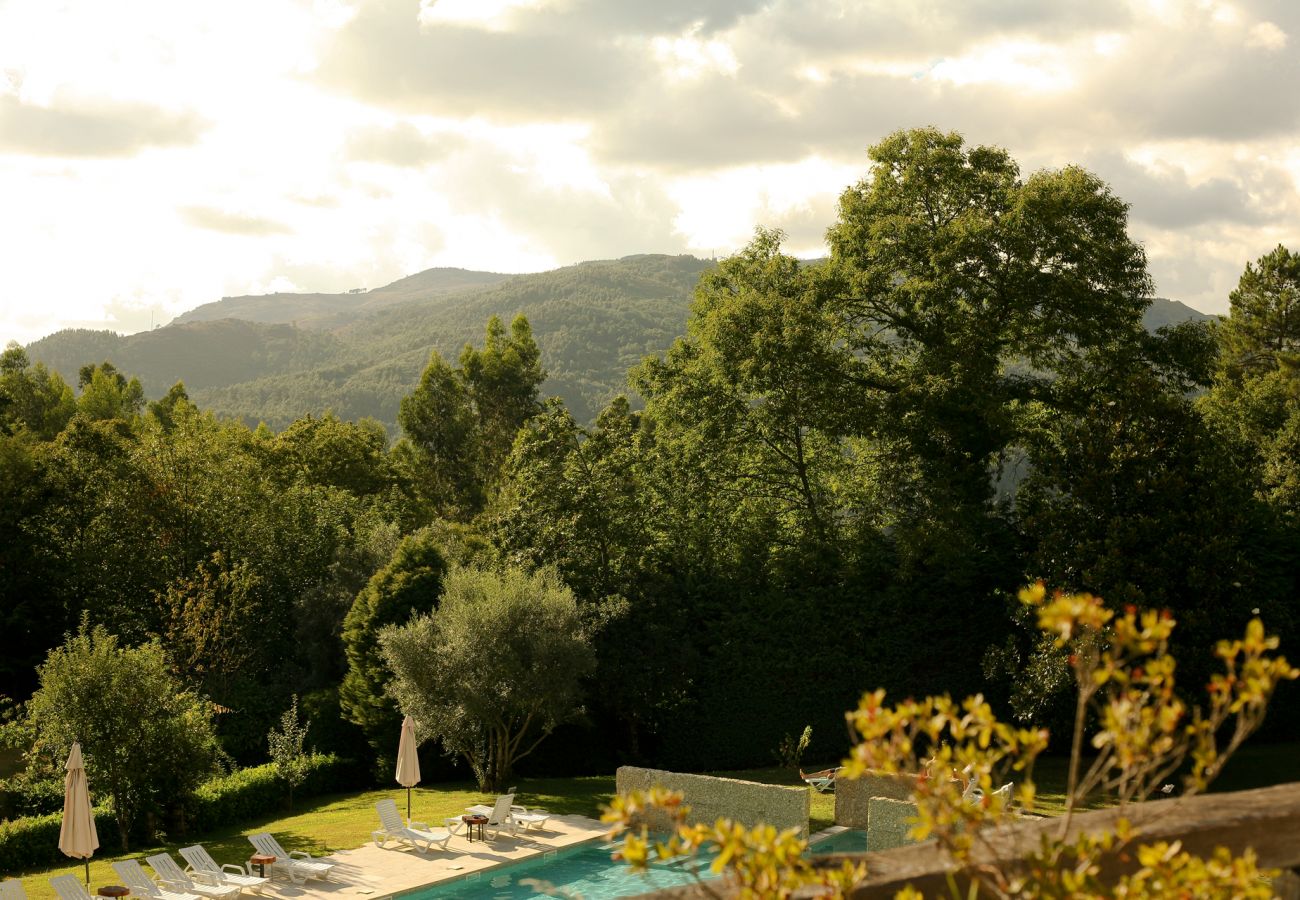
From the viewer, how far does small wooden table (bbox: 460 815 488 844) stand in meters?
19.5

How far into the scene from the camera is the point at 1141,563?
72.6 ft

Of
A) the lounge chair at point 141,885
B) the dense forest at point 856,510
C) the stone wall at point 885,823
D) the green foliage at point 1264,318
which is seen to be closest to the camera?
the lounge chair at point 141,885

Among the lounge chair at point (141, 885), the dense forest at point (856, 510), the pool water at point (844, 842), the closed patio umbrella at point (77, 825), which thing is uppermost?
the dense forest at point (856, 510)

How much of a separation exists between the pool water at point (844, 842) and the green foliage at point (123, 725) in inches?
432

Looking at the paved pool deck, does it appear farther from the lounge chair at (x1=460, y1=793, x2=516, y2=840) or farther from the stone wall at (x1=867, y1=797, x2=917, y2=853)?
the stone wall at (x1=867, y1=797, x2=917, y2=853)

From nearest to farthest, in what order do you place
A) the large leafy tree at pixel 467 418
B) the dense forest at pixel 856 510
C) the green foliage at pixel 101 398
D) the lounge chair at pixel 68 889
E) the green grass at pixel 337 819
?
1. the lounge chair at pixel 68 889
2. the green grass at pixel 337 819
3. the dense forest at pixel 856 510
4. the large leafy tree at pixel 467 418
5. the green foliage at pixel 101 398

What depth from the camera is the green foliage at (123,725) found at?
66.0 ft

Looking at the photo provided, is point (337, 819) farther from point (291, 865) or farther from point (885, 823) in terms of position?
point (885, 823)

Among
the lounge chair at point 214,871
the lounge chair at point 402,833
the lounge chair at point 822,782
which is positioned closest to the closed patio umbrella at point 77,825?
the lounge chair at point 214,871

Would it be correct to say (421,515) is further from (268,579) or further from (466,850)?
(466,850)

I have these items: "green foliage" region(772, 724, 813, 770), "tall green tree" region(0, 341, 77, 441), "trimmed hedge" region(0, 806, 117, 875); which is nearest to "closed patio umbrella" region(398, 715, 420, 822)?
"trimmed hedge" region(0, 806, 117, 875)

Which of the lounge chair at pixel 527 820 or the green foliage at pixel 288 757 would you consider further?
the green foliage at pixel 288 757

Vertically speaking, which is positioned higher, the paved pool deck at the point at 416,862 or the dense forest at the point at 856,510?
A: the dense forest at the point at 856,510

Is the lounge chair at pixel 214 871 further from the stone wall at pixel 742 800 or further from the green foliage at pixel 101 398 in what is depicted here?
the green foliage at pixel 101 398
